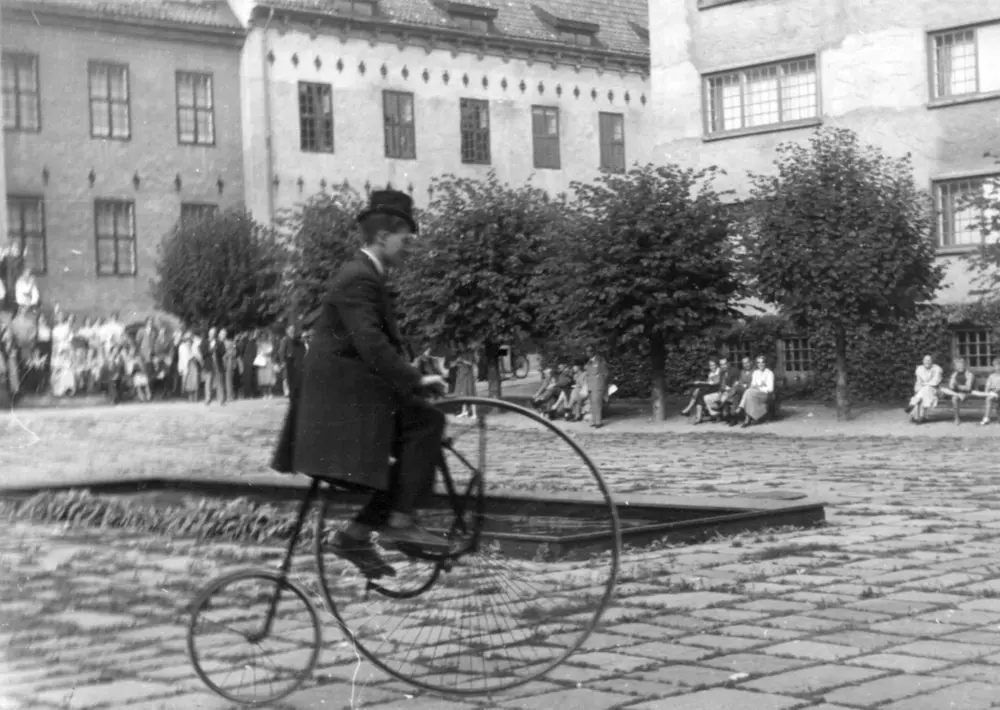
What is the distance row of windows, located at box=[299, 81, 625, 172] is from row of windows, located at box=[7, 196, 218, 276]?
1.39m

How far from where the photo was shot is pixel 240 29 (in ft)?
26.9

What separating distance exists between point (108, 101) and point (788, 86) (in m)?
28.1

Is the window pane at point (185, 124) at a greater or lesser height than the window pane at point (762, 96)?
lesser

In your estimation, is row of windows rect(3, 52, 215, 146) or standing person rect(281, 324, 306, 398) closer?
row of windows rect(3, 52, 215, 146)

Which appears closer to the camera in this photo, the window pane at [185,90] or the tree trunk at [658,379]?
the window pane at [185,90]

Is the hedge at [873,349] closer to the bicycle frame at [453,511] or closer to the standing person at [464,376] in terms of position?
the standing person at [464,376]

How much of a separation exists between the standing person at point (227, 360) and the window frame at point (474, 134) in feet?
8.34

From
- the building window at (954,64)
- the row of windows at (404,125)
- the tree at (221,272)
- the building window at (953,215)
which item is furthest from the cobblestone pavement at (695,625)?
the building window at (954,64)

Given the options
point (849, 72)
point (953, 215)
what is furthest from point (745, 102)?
point (953, 215)

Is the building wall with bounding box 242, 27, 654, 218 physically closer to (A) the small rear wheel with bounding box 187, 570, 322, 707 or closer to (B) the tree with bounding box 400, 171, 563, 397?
(A) the small rear wheel with bounding box 187, 570, 322, 707

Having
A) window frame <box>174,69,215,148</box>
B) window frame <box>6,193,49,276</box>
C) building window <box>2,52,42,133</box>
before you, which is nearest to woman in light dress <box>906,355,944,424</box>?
window frame <box>174,69,215,148</box>

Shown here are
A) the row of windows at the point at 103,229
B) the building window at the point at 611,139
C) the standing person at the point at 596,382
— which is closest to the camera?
the row of windows at the point at 103,229

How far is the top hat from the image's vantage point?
591 cm

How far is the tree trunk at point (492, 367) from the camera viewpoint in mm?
23609
